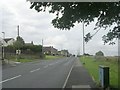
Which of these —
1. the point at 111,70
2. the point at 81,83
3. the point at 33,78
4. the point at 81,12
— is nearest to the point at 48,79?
the point at 33,78

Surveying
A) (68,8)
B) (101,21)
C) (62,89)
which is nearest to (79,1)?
(68,8)

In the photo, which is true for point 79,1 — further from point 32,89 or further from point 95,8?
→ point 32,89

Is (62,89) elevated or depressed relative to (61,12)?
depressed

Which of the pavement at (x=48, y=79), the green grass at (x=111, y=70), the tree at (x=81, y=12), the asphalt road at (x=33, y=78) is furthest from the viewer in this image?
the green grass at (x=111, y=70)

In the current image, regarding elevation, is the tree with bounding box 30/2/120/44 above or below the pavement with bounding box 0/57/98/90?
above

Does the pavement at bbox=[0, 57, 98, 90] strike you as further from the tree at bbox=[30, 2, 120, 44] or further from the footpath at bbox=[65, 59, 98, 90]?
the tree at bbox=[30, 2, 120, 44]

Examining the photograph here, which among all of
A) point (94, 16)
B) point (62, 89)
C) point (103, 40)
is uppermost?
point (94, 16)

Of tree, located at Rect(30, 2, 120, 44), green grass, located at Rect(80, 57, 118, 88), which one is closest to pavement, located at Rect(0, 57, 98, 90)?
green grass, located at Rect(80, 57, 118, 88)

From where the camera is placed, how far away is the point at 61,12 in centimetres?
1611

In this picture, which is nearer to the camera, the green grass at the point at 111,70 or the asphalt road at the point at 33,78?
the asphalt road at the point at 33,78

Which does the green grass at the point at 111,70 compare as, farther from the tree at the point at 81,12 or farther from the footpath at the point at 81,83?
the tree at the point at 81,12

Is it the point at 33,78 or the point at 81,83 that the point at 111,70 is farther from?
Answer: the point at 81,83

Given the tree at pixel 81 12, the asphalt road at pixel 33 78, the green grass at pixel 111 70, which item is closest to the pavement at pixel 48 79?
the asphalt road at pixel 33 78

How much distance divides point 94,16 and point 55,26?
2070 millimetres
